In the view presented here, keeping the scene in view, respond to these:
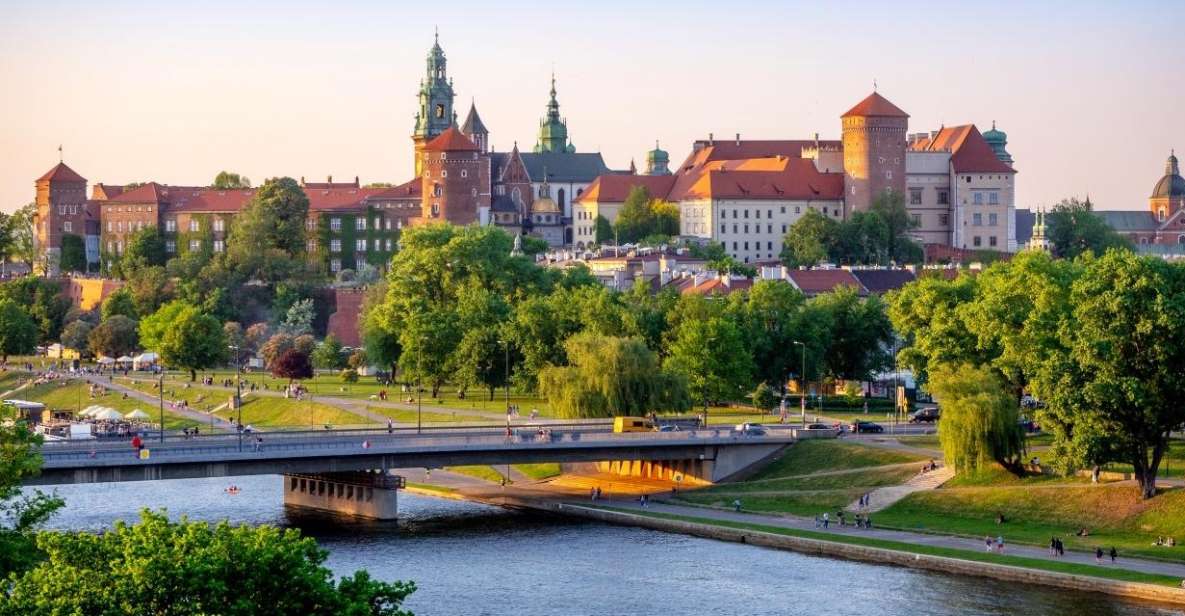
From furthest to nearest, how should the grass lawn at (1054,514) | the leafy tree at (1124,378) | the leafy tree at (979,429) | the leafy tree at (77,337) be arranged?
the leafy tree at (77,337) < the leafy tree at (979,429) < the leafy tree at (1124,378) < the grass lawn at (1054,514)

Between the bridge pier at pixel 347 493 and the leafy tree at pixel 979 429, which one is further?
the bridge pier at pixel 347 493

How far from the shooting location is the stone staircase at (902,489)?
85.1 metres

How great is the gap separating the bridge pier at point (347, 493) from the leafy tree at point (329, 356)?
5581cm

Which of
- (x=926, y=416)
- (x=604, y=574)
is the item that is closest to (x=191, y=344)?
(x=926, y=416)

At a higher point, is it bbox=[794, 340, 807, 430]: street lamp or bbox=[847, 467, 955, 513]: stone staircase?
bbox=[794, 340, 807, 430]: street lamp

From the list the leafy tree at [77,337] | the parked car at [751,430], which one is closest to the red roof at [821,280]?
the parked car at [751,430]

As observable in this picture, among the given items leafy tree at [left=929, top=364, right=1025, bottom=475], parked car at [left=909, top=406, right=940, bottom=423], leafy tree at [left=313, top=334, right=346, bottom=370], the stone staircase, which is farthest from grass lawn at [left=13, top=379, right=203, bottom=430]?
leafy tree at [left=929, top=364, right=1025, bottom=475]

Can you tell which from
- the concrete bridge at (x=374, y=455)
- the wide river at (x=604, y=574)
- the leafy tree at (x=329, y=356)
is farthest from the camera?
the leafy tree at (x=329, y=356)

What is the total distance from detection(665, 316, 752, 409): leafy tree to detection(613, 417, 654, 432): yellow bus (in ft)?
32.9

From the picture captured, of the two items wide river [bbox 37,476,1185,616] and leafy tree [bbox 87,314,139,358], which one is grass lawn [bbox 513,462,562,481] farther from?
leafy tree [bbox 87,314,139,358]

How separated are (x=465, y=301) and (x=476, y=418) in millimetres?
20864

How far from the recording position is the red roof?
15575cm

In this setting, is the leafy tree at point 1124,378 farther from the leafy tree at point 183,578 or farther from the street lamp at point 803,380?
the leafy tree at point 183,578

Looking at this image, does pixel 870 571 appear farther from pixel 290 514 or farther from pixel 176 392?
pixel 176 392
